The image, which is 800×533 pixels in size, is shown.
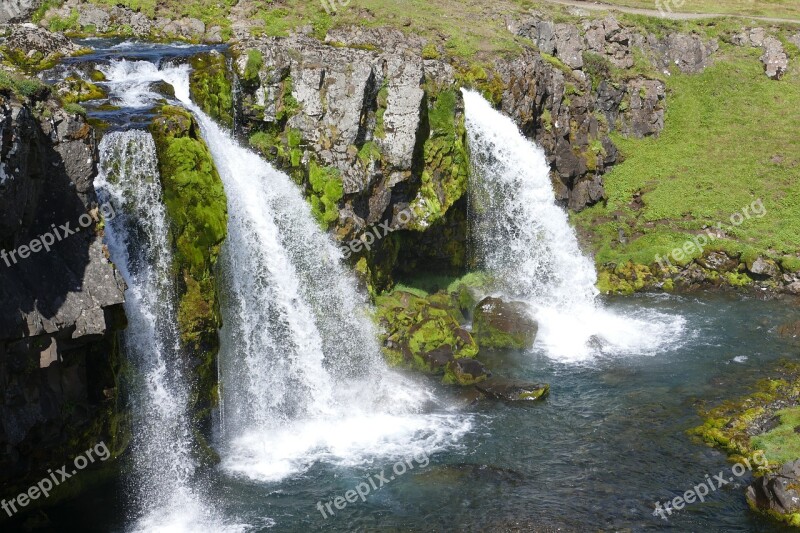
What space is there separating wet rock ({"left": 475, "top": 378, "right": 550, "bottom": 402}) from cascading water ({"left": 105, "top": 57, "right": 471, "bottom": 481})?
1.76m

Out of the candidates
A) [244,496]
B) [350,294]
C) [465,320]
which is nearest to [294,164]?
[350,294]

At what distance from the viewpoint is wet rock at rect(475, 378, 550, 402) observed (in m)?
23.8

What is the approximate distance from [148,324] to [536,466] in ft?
36.8

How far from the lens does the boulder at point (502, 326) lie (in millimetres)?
27875

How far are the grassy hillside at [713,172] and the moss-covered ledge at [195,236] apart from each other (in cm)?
2131

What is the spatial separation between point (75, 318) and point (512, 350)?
16.7 meters

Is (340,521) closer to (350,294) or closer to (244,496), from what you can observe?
(244,496)

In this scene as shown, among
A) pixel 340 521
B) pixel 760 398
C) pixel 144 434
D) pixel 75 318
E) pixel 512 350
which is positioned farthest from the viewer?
pixel 512 350

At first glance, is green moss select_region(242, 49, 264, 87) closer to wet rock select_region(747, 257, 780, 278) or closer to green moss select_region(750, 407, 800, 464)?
green moss select_region(750, 407, 800, 464)

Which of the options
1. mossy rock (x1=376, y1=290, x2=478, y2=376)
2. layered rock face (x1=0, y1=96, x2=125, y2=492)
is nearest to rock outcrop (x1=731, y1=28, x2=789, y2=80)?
mossy rock (x1=376, y1=290, x2=478, y2=376)

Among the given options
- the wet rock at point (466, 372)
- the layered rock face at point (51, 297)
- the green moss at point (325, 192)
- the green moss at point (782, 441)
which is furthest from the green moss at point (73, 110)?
the green moss at point (782, 441)

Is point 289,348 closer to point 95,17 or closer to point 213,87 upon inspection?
point 213,87

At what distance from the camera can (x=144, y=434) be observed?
19.0 meters

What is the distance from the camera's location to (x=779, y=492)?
17.4m
